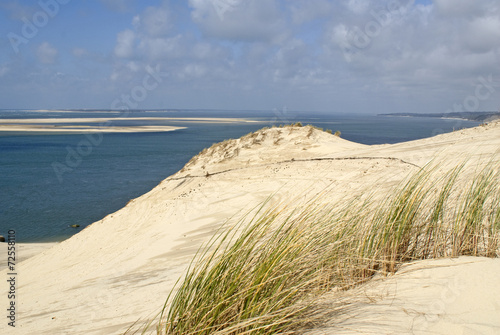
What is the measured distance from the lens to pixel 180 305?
103 inches

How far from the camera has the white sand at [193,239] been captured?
2.96 meters

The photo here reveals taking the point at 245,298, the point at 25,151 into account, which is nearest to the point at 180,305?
the point at 245,298

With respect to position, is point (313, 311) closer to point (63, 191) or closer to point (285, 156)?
point (285, 156)

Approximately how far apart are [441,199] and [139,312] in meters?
3.32

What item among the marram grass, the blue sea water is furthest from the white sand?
the blue sea water

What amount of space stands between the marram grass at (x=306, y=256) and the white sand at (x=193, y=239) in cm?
31

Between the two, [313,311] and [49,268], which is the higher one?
[313,311]

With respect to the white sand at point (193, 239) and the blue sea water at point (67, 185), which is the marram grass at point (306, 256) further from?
the blue sea water at point (67, 185)

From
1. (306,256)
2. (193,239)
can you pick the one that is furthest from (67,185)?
(306,256)

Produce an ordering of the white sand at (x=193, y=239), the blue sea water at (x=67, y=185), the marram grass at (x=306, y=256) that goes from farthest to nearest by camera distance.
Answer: the blue sea water at (x=67, y=185) → the white sand at (x=193, y=239) → the marram grass at (x=306, y=256)

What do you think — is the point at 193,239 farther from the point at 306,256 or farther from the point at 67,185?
the point at 67,185

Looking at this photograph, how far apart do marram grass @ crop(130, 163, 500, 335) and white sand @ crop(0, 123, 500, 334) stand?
12.1 inches

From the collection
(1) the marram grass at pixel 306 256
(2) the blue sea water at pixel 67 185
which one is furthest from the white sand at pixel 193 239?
(2) the blue sea water at pixel 67 185

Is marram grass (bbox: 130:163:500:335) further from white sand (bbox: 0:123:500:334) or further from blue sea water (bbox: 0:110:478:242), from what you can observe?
blue sea water (bbox: 0:110:478:242)
